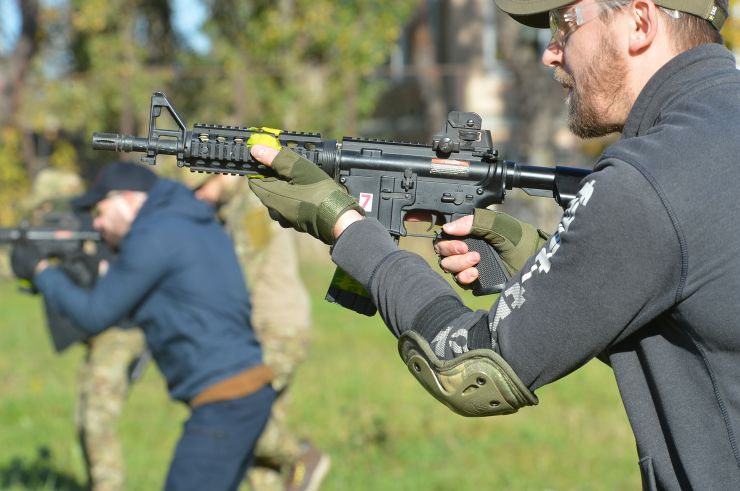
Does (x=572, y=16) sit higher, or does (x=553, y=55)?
(x=572, y=16)

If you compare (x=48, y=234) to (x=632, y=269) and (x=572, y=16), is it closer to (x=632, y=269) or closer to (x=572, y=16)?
(x=572, y=16)

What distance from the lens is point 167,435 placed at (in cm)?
781

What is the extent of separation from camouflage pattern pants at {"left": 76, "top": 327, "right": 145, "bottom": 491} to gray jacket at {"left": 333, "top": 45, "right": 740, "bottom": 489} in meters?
4.27

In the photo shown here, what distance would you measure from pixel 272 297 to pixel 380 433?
1.53 meters

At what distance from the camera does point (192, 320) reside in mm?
5086

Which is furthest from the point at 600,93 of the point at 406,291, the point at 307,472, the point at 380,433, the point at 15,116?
the point at 15,116

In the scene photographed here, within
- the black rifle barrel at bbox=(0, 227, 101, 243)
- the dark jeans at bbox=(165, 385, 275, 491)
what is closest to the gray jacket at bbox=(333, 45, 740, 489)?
the dark jeans at bbox=(165, 385, 275, 491)

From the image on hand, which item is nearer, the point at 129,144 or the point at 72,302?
the point at 129,144

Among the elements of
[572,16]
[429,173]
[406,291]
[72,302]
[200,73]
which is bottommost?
[200,73]

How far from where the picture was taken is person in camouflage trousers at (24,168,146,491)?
6133 millimetres

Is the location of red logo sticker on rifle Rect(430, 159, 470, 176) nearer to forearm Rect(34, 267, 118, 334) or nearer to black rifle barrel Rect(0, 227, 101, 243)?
forearm Rect(34, 267, 118, 334)

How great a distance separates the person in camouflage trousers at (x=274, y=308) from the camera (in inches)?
243

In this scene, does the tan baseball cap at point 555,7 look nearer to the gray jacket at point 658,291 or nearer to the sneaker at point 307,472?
the gray jacket at point 658,291

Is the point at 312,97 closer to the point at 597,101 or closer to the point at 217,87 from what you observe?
the point at 217,87
